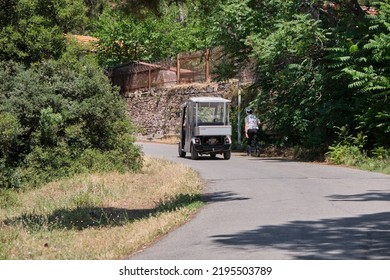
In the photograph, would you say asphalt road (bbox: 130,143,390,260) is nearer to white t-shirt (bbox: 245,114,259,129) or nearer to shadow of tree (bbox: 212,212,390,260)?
shadow of tree (bbox: 212,212,390,260)

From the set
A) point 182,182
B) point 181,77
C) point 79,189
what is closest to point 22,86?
point 79,189

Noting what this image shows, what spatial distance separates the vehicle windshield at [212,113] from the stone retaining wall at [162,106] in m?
12.1

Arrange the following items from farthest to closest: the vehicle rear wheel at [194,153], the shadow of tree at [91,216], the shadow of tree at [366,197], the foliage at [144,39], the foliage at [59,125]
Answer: the foliage at [144,39] → the vehicle rear wheel at [194,153] → the foliage at [59,125] → the shadow of tree at [366,197] → the shadow of tree at [91,216]

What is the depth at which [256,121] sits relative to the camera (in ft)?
95.7

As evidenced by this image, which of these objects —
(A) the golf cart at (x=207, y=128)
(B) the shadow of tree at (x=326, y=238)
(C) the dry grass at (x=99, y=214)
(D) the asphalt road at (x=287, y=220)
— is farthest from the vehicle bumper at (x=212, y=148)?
(B) the shadow of tree at (x=326, y=238)

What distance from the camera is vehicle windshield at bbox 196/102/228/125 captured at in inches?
1112

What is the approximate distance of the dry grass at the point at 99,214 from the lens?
36.1ft

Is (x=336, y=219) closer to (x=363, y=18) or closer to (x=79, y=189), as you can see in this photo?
(x=79, y=189)

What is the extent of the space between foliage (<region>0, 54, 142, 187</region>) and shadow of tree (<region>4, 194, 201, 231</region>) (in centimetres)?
581

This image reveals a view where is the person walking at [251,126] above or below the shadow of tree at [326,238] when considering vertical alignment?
above

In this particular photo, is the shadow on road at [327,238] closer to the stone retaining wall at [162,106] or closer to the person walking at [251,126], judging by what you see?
the person walking at [251,126]

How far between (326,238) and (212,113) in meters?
18.8

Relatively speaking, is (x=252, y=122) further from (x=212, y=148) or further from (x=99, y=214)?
(x=99, y=214)

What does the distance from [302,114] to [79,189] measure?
10.6 m
